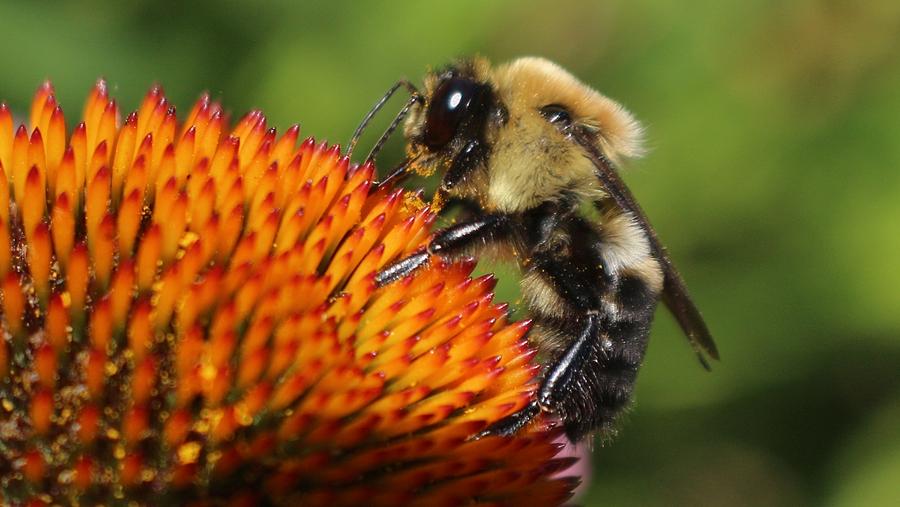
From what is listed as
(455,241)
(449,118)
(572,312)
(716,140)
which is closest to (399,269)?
(455,241)

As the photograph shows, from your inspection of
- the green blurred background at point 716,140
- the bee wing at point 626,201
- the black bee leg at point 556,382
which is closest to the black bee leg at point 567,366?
the black bee leg at point 556,382

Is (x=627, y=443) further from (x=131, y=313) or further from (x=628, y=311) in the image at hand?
(x=131, y=313)

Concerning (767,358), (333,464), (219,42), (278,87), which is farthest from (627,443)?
(333,464)

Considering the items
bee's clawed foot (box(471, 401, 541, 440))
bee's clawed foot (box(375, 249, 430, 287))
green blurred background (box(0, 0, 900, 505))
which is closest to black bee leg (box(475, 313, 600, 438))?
bee's clawed foot (box(471, 401, 541, 440))

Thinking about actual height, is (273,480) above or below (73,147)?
below

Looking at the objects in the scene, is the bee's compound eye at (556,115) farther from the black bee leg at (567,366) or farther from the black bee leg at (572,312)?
the black bee leg at (567,366)

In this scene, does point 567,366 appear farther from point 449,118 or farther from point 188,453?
point 188,453
